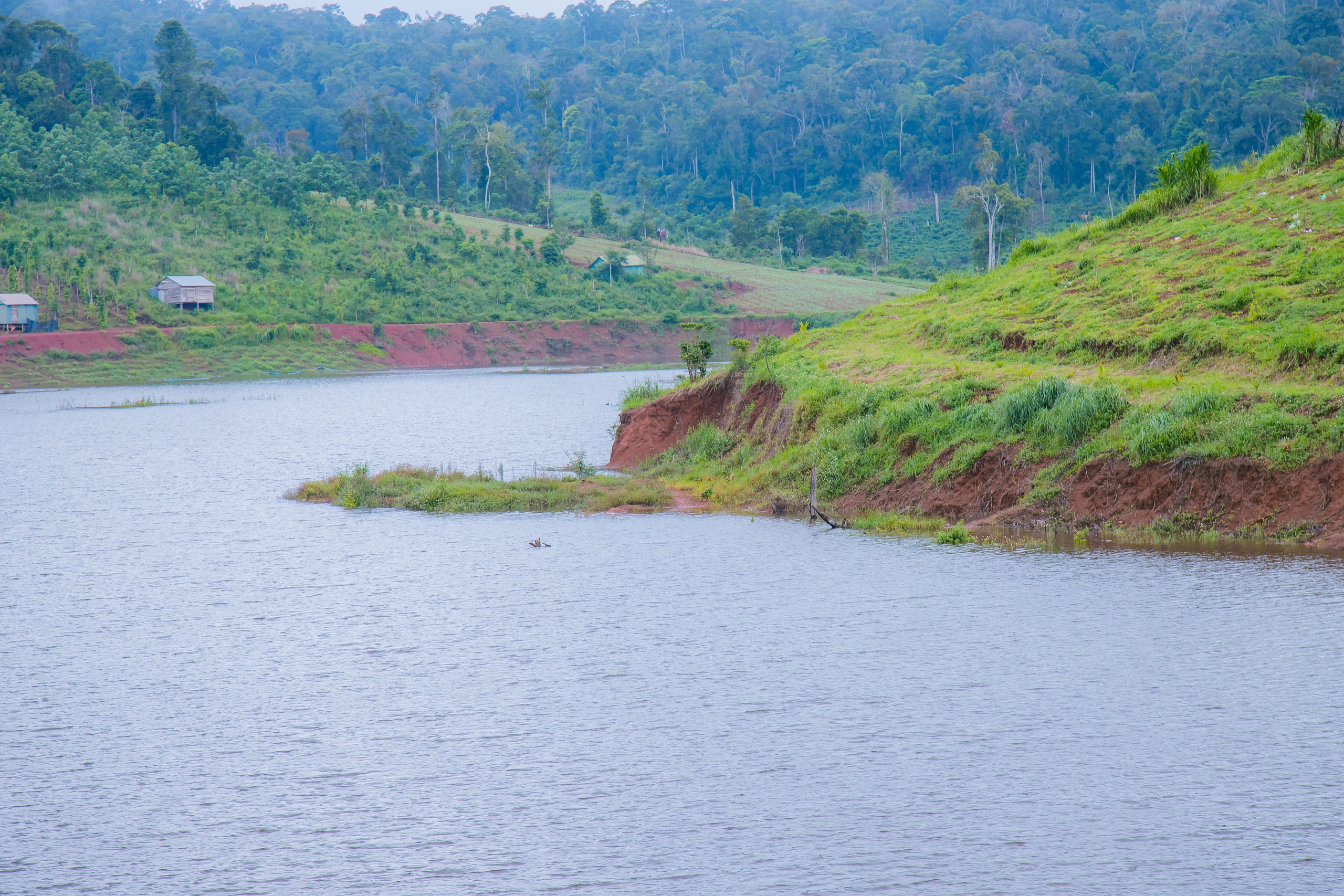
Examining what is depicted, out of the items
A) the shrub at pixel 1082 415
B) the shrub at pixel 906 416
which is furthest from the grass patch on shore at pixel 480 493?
the shrub at pixel 1082 415

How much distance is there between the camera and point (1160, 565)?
725 inches

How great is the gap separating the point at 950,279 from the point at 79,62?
4832 inches

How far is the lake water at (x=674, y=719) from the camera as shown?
31.7 feet

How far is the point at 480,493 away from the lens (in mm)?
28359

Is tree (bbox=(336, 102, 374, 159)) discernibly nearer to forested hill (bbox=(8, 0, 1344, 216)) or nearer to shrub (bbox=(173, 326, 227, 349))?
forested hill (bbox=(8, 0, 1344, 216))

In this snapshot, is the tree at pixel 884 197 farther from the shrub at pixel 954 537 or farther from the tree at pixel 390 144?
the shrub at pixel 954 537

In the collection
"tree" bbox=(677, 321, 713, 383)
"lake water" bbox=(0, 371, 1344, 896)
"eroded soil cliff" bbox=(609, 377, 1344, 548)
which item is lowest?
"lake water" bbox=(0, 371, 1344, 896)

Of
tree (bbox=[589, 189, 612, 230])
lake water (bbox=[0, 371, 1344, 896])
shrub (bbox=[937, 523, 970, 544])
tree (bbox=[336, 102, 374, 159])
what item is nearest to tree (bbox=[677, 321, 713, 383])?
lake water (bbox=[0, 371, 1344, 896])

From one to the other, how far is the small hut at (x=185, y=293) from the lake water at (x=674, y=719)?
226 ft

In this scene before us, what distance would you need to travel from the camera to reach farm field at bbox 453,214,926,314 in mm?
106062

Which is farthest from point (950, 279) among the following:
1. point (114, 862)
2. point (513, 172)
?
point (513, 172)

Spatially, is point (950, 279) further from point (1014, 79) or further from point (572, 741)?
point (1014, 79)

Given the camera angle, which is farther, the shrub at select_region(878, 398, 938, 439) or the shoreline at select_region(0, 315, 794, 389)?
the shoreline at select_region(0, 315, 794, 389)

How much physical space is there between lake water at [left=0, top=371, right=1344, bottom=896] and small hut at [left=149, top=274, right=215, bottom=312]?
6896 centimetres
